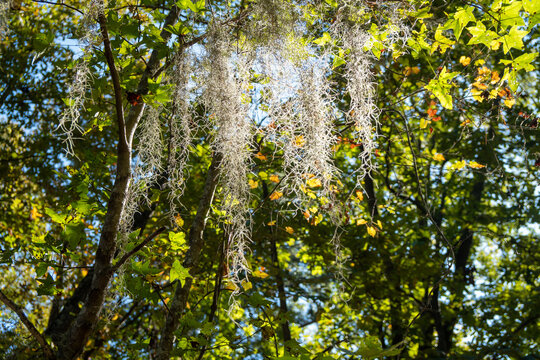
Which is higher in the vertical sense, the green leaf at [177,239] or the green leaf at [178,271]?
the green leaf at [177,239]

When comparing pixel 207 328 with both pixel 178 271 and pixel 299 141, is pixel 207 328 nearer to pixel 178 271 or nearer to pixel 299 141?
pixel 178 271

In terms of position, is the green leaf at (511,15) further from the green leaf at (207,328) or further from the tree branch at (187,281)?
the green leaf at (207,328)

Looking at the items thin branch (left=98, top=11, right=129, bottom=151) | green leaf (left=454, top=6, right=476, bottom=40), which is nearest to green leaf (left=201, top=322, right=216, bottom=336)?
thin branch (left=98, top=11, right=129, bottom=151)

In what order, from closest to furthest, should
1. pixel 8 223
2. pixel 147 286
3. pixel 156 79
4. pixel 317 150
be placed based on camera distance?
1. pixel 317 150
2. pixel 147 286
3. pixel 156 79
4. pixel 8 223

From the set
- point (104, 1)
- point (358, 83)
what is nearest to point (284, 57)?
point (358, 83)

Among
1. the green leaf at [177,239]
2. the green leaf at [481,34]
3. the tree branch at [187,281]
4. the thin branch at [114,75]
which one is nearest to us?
the thin branch at [114,75]

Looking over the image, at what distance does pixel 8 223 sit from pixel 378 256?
17.3 ft

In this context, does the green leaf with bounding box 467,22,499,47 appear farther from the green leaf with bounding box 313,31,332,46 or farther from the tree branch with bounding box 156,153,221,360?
the tree branch with bounding box 156,153,221,360

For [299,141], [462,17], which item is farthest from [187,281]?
[462,17]

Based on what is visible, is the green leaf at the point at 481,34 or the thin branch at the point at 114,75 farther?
the green leaf at the point at 481,34

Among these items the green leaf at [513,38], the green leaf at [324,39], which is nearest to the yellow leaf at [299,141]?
the green leaf at [324,39]

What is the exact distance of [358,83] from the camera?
1959 millimetres

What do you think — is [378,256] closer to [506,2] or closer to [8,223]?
[506,2]

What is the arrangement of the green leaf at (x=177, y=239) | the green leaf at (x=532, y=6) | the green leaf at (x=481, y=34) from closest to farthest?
the green leaf at (x=532, y=6), the green leaf at (x=481, y=34), the green leaf at (x=177, y=239)
